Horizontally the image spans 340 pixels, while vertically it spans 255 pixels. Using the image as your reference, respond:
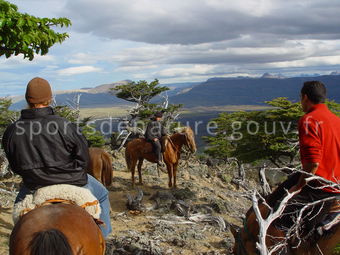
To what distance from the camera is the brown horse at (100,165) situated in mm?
Result: 9469

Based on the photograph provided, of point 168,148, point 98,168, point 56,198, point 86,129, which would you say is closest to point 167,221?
point 98,168

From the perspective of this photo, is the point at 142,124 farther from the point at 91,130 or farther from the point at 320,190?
the point at 320,190

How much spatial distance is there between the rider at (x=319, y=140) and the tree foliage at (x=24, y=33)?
4283mm

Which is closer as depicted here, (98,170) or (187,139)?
(98,170)

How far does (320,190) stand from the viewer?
360 centimetres

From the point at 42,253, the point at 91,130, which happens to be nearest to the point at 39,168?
the point at 42,253

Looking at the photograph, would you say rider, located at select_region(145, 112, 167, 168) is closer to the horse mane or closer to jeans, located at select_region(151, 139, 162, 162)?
jeans, located at select_region(151, 139, 162, 162)

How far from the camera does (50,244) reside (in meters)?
2.83

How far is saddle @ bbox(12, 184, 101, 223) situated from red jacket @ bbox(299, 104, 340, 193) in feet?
7.39

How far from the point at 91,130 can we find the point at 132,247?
18.9 m

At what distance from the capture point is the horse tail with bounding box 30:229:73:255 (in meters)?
2.82

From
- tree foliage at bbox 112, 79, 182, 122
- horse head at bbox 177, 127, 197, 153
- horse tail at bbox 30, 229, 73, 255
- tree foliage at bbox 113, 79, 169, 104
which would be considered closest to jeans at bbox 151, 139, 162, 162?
horse head at bbox 177, 127, 197, 153

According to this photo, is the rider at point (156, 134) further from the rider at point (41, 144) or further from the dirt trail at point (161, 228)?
the rider at point (41, 144)

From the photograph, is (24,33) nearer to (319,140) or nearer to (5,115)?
(319,140)
